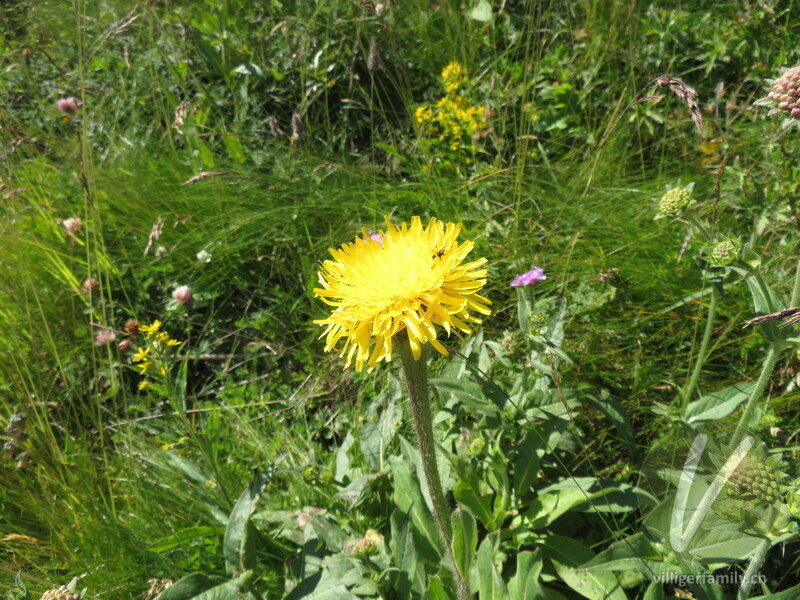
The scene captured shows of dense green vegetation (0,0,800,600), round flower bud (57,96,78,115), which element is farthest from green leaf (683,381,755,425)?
round flower bud (57,96,78,115)

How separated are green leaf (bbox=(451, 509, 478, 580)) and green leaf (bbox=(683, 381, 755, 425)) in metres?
0.80

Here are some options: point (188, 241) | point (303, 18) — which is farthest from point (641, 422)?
point (303, 18)

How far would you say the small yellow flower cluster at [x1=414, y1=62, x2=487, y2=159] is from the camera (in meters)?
3.39

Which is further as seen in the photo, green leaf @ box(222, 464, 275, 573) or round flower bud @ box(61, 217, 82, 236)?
round flower bud @ box(61, 217, 82, 236)

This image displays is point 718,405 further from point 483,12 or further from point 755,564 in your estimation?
point 483,12

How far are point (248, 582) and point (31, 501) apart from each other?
113 centimetres

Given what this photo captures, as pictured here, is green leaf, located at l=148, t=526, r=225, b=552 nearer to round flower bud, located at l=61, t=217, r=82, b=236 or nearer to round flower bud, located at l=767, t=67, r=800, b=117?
round flower bud, located at l=61, t=217, r=82, b=236

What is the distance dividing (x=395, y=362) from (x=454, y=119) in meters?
2.21

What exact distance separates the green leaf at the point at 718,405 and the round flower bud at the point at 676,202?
616 millimetres

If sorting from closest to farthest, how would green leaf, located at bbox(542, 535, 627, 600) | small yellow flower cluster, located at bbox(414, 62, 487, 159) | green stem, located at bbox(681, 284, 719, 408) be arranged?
green leaf, located at bbox(542, 535, 627, 600), green stem, located at bbox(681, 284, 719, 408), small yellow flower cluster, located at bbox(414, 62, 487, 159)

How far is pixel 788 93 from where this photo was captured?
57.0 inches

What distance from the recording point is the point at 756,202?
257 centimetres

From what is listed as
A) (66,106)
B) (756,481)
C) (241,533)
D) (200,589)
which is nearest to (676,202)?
(756,481)

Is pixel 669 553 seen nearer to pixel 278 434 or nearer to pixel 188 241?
pixel 278 434
